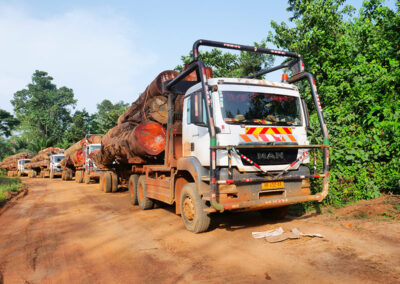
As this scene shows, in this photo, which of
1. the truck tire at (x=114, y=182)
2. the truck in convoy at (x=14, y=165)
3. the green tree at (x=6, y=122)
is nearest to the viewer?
the truck tire at (x=114, y=182)

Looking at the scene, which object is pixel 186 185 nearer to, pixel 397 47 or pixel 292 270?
pixel 292 270

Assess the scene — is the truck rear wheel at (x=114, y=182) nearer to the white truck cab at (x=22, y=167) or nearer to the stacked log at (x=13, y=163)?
the white truck cab at (x=22, y=167)

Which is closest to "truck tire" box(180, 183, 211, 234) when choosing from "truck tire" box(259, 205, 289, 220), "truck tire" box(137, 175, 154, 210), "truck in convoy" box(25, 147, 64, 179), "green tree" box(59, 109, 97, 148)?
"truck tire" box(259, 205, 289, 220)

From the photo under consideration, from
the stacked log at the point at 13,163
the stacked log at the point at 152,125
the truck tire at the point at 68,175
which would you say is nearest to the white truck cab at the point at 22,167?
the stacked log at the point at 13,163

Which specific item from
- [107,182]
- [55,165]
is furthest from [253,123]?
[55,165]

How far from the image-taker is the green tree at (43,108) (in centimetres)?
5674

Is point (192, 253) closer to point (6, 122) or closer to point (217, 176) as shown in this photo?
point (217, 176)

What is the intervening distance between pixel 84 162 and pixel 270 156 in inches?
685

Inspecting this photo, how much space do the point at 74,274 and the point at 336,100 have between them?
7.19 m

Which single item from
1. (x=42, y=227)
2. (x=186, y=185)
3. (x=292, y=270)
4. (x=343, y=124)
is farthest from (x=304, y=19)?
(x=42, y=227)

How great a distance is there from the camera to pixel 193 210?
5.67m

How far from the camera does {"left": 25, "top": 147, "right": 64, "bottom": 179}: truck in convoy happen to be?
1102 inches

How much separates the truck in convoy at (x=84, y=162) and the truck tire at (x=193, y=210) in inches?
533

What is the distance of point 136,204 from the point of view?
9664 millimetres
